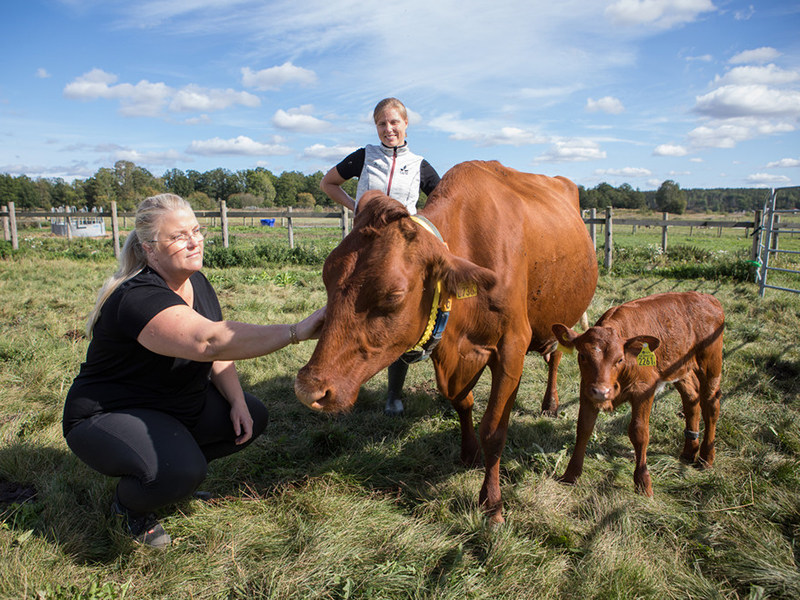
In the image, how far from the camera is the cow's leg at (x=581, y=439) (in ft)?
10.7

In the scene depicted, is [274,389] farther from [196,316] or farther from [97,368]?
[196,316]

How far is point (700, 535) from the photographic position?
268 centimetres

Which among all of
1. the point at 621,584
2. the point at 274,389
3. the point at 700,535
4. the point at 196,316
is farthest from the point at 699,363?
the point at 274,389

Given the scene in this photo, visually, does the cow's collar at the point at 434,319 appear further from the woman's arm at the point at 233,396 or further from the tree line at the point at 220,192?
the tree line at the point at 220,192

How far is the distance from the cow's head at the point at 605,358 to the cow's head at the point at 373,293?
1165 millimetres

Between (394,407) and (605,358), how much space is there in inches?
83.6

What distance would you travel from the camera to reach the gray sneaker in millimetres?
2623

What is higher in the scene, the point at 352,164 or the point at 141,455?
the point at 352,164

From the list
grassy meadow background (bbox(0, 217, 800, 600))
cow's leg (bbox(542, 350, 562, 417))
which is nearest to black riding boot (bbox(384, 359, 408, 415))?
grassy meadow background (bbox(0, 217, 800, 600))

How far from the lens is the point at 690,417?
11.8 ft

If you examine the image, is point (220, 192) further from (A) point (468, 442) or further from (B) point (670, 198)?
(A) point (468, 442)

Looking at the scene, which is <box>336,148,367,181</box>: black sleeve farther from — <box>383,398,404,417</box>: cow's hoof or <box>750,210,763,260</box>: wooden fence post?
<box>750,210,763,260</box>: wooden fence post

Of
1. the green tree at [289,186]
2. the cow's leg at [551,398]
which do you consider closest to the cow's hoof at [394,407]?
the cow's leg at [551,398]

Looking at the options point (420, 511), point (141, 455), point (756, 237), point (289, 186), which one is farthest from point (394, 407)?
point (289, 186)
